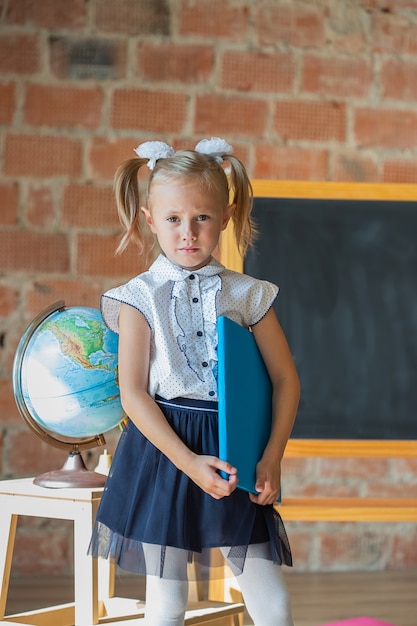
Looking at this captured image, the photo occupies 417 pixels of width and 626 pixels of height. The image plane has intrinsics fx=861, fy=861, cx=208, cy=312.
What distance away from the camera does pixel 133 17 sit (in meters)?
2.55

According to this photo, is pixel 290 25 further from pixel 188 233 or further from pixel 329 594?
pixel 329 594

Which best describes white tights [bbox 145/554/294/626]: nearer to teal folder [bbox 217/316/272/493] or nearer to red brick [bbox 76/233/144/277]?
teal folder [bbox 217/316/272/493]

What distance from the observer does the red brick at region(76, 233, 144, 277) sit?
2.52 meters

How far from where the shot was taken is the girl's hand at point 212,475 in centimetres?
122

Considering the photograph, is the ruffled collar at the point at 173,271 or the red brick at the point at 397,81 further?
the red brick at the point at 397,81

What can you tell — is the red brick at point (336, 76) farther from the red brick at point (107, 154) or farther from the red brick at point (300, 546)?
the red brick at point (300, 546)

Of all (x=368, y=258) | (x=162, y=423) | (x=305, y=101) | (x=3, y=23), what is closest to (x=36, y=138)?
(x=3, y=23)

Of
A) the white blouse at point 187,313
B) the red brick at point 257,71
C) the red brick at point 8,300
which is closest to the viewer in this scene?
the white blouse at point 187,313

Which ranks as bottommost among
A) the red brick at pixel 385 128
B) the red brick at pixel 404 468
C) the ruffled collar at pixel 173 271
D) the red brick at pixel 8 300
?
the red brick at pixel 404 468

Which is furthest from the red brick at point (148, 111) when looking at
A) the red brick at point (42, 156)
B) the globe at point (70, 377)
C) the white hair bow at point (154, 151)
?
the white hair bow at point (154, 151)

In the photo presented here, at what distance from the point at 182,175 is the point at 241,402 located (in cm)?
37

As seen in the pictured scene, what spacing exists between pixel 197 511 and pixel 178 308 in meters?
0.31

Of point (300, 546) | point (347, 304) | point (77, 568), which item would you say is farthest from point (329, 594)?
point (77, 568)

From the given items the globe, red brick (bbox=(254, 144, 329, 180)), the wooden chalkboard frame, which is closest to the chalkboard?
the wooden chalkboard frame
